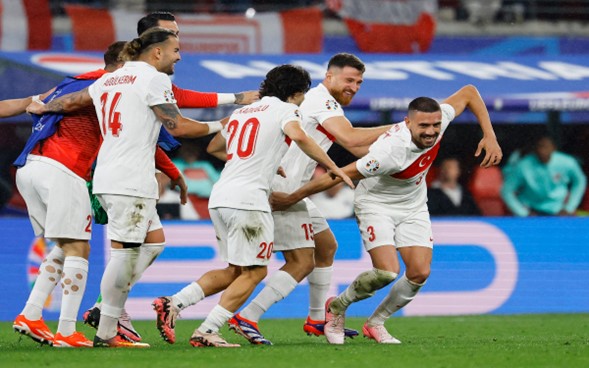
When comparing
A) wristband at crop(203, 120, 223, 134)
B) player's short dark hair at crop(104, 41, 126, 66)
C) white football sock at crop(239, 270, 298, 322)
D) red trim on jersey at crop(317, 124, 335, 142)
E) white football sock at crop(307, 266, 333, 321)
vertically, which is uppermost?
player's short dark hair at crop(104, 41, 126, 66)

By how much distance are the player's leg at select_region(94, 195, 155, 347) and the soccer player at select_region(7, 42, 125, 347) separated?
0.84 ft

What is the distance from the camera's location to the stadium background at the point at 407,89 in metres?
13.6

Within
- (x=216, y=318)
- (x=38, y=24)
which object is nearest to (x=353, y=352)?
(x=216, y=318)

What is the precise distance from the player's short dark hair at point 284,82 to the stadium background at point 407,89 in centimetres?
473

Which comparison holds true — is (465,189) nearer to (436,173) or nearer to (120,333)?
(436,173)

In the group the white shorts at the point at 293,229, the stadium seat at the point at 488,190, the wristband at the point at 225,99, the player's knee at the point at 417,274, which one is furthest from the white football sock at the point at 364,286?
the stadium seat at the point at 488,190

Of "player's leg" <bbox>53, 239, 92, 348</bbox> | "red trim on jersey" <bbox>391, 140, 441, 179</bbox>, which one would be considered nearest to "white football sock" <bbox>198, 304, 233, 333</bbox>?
"player's leg" <bbox>53, 239, 92, 348</bbox>

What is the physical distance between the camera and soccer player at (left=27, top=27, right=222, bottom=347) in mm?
8461

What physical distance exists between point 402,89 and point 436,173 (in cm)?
120

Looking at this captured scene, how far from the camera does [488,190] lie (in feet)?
53.1

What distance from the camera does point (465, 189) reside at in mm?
15836

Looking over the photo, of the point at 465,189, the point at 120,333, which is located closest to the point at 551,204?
the point at 465,189

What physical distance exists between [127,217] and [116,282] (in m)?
0.45

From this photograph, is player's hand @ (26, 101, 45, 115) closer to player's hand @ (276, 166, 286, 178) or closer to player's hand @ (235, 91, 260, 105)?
player's hand @ (235, 91, 260, 105)
